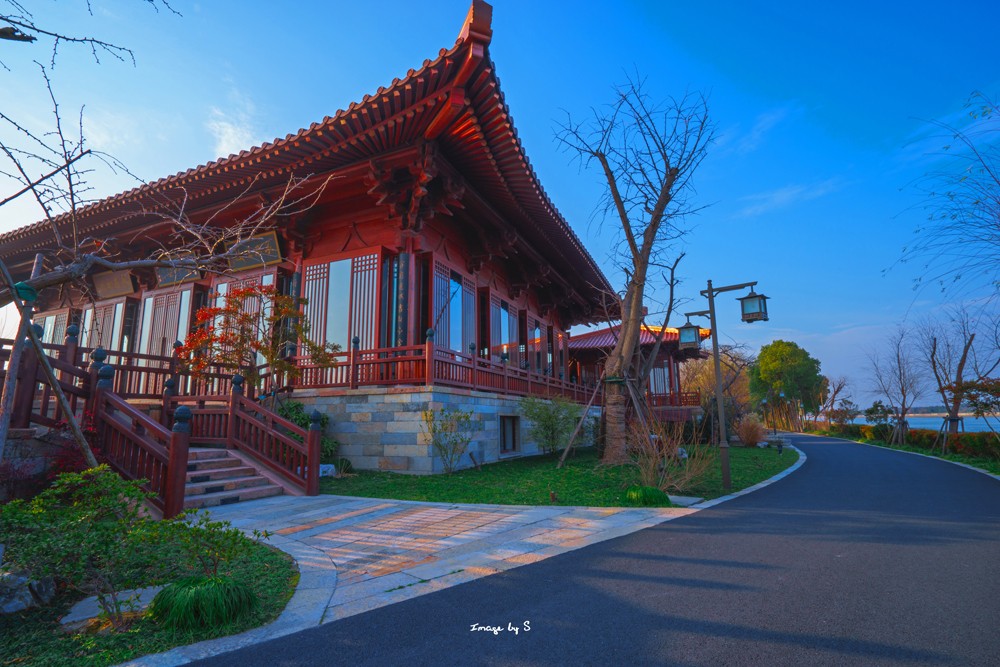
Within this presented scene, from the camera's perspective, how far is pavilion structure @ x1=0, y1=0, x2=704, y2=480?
6934 mm

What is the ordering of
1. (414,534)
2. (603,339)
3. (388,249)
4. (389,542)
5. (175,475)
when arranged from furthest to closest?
(603,339) → (388,249) → (175,475) → (414,534) → (389,542)

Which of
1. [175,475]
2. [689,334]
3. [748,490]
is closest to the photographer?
[175,475]

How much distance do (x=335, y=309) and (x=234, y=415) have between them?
106 inches

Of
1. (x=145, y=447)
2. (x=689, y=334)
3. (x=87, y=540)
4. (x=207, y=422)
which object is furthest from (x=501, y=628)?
(x=689, y=334)

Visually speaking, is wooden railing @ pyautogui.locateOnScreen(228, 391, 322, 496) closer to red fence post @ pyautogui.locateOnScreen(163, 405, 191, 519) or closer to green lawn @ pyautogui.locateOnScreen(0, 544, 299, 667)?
red fence post @ pyautogui.locateOnScreen(163, 405, 191, 519)

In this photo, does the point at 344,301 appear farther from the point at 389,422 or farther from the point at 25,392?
the point at 25,392

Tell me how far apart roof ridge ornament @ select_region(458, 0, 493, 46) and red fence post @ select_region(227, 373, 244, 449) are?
219 inches

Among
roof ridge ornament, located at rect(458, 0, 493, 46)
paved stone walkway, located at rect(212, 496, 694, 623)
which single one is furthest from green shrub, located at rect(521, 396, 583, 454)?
roof ridge ornament, located at rect(458, 0, 493, 46)

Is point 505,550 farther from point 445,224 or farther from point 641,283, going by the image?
point 445,224

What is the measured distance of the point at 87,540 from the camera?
2.63m

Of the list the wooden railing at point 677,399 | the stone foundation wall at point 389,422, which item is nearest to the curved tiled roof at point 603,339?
the wooden railing at point 677,399

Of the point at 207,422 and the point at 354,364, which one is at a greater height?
the point at 354,364

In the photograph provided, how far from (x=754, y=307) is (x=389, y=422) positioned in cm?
618

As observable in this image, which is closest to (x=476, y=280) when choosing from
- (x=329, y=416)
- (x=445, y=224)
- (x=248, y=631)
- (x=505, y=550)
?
(x=445, y=224)
